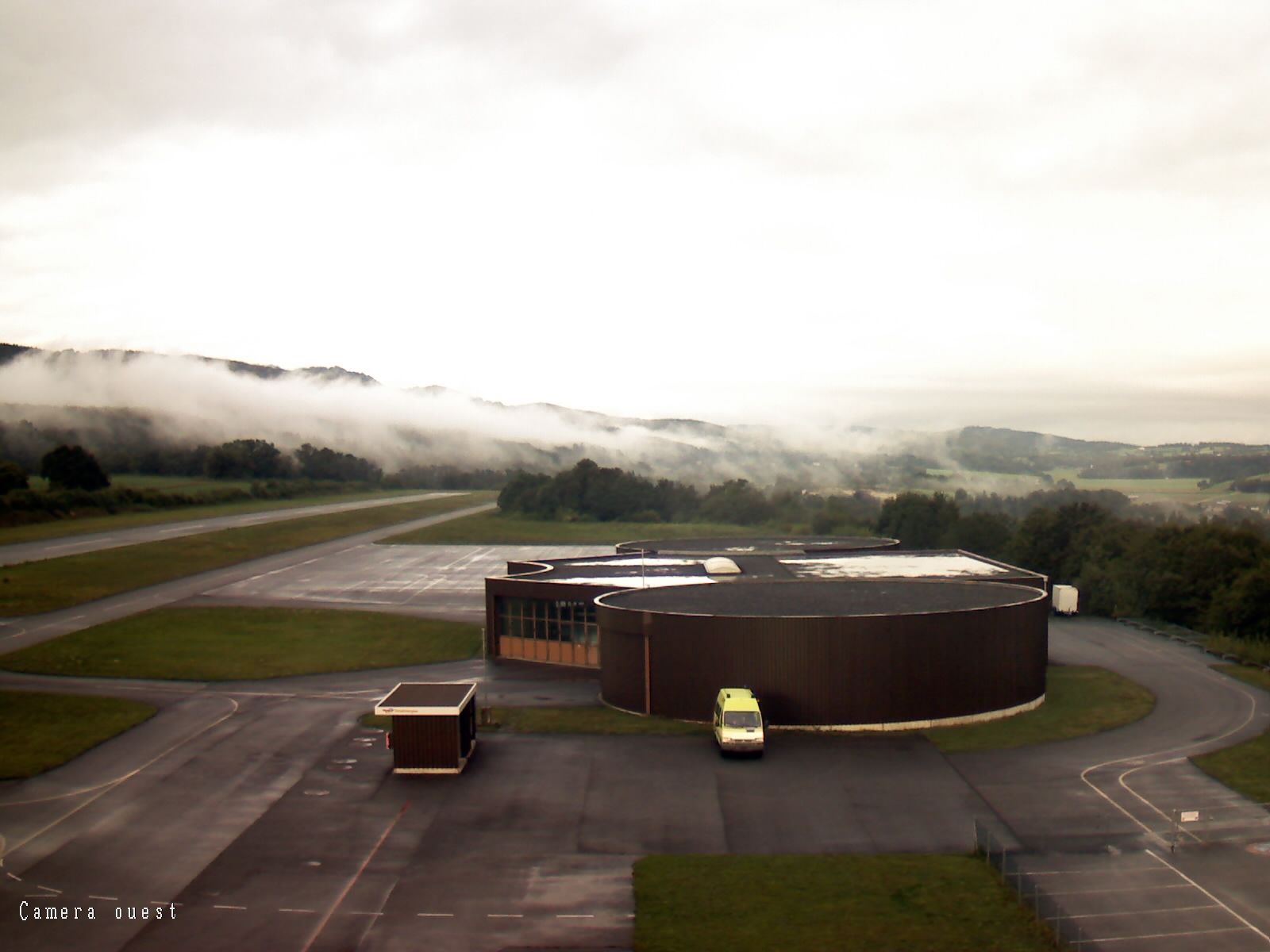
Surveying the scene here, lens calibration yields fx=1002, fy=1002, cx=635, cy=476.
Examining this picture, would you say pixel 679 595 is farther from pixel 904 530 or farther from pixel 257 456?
pixel 257 456

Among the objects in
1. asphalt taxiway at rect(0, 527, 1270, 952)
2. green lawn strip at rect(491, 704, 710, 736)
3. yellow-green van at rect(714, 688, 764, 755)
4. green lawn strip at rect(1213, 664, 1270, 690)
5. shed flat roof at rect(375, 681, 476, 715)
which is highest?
shed flat roof at rect(375, 681, 476, 715)

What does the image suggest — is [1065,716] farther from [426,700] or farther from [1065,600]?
[1065,600]

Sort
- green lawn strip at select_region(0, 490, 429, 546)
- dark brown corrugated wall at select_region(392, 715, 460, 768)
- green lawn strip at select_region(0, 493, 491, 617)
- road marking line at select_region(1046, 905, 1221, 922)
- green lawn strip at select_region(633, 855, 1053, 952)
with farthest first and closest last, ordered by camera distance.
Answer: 1. green lawn strip at select_region(0, 490, 429, 546)
2. green lawn strip at select_region(0, 493, 491, 617)
3. dark brown corrugated wall at select_region(392, 715, 460, 768)
4. road marking line at select_region(1046, 905, 1221, 922)
5. green lawn strip at select_region(633, 855, 1053, 952)

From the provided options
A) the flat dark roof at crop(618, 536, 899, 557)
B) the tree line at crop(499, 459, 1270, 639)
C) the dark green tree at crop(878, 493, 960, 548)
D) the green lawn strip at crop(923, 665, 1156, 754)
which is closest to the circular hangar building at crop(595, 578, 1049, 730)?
the green lawn strip at crop(923, 665, 1156, 754)

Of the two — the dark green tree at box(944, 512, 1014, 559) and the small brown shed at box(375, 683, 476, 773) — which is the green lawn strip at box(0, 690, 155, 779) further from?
the dark green tree at box(944, 512, 1014, 559)

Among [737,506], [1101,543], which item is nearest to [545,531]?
[737,506]

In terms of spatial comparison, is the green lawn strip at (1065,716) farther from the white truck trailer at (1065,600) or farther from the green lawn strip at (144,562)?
the green lawn strip at (144,562)

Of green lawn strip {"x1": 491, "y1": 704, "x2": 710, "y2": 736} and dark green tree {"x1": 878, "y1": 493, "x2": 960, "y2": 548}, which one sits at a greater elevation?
dark green tree {"x1": 878, "y1": 493, "x2": 960, "y2": 548}
